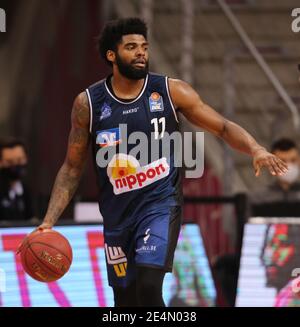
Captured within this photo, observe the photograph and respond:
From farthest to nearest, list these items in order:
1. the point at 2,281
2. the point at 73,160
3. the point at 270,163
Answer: the point at 2,281, the point at 73,160, the point at 270,163

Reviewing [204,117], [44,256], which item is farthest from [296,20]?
[44,256]

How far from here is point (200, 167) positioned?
13.8m

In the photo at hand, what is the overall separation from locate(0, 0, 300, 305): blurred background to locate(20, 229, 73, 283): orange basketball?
3570mm

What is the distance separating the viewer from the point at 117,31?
894 cm

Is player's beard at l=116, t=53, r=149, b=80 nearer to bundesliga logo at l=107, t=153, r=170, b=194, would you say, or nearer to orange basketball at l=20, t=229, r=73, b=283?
bundesliga logo at l=107, t=153, r=170, b=194

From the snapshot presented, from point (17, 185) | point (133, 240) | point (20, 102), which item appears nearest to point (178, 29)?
point (20, 102)

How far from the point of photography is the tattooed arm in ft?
29.0

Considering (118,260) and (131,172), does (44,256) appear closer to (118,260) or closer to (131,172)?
(118,260)

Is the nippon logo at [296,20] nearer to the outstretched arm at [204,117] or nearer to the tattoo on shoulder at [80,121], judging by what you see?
the outstretched arm at [204,117]

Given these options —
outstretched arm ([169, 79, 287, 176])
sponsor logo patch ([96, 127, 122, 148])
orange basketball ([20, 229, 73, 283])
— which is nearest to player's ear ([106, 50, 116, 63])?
outstretched arm ([169, 79, 287, 176])

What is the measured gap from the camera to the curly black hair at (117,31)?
29.0 ft

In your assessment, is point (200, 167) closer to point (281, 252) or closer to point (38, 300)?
point (281, 252)

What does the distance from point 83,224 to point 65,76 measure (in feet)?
17.9

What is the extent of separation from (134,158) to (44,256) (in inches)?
39.0
